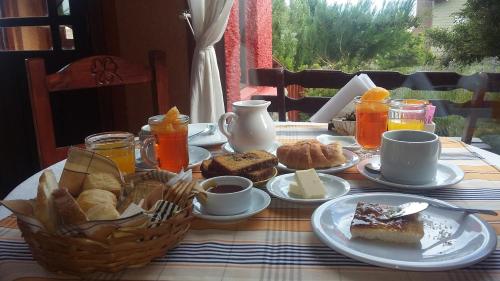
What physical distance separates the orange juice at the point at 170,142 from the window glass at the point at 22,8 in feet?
6.62

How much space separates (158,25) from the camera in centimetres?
243

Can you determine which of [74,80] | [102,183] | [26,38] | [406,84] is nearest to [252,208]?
[102,183]

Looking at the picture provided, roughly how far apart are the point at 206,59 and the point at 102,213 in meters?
1.73

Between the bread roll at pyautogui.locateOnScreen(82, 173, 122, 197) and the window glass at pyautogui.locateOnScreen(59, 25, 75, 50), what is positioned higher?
the window glass at pyautogui.locateOnScreen(59, 25, 75, 50)

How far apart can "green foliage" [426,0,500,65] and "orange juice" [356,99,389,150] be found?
1.38 m

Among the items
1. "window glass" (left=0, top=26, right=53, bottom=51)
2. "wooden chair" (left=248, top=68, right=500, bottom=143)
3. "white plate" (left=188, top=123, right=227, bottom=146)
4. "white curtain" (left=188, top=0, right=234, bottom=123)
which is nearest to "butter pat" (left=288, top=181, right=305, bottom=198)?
"white plate" (left=188, top=123, right=227, bottom=146)

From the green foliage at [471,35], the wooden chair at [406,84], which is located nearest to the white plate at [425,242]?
the wooden chair at [406,84]

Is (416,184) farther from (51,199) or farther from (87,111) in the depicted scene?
(87,111)

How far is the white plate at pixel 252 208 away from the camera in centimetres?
72

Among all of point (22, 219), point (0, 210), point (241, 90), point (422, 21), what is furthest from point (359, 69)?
point (22, 219)

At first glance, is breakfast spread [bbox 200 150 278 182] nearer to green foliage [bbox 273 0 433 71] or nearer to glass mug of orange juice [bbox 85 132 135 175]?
glass mug of orange juice [bbox 85 132 135 175]

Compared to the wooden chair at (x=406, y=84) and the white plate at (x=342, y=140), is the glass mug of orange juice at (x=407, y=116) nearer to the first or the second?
the white plate at (x=342, y=140)

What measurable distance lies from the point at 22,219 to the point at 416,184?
0.71 m

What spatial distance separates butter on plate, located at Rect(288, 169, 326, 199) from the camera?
812 mm
